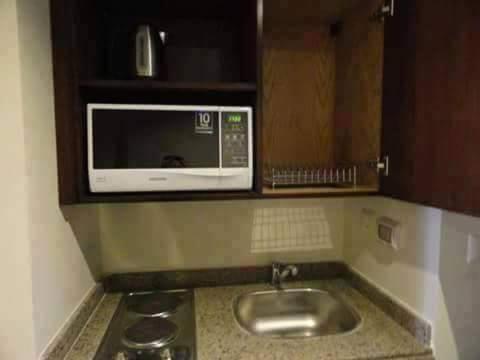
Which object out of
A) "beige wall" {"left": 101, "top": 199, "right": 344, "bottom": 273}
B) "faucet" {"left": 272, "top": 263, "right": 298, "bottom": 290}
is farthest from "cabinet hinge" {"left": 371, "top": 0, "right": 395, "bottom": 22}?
"faucet" {"left": 272, "top": 263, "right": 298, "bottom": 290}

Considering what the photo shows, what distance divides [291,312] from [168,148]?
3.15 feet

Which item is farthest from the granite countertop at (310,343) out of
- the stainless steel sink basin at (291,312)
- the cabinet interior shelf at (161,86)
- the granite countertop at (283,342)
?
the cabinet interior shelf at (161,86)

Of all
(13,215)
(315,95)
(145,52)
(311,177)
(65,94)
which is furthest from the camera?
(315,95)

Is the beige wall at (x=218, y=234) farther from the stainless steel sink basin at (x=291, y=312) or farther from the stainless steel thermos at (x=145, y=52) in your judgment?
the stainless steel thermos at (x=145, y=52)

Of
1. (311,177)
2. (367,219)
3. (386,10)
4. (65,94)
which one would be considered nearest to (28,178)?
(65,94)

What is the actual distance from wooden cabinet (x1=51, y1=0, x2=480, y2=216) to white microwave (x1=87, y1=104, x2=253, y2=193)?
1.6 inches

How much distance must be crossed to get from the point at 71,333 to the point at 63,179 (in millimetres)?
501

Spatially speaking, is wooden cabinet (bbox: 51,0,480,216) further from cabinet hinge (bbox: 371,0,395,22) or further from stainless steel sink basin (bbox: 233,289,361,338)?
stainless steel sink basin (bbox: 233,289,361,338)

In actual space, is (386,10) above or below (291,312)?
above

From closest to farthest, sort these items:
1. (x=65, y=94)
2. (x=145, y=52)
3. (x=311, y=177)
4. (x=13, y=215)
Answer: (x=13, y=215), (x=65, y=94), (x=145, y=52), (x=311, y=177)

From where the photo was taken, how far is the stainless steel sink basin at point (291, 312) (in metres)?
1.37

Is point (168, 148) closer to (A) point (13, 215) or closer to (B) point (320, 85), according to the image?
(A) point (13, 215)

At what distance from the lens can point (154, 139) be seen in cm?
102

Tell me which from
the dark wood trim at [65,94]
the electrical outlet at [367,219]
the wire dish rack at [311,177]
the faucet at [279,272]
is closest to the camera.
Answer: the dark wood trim at [65,94]
